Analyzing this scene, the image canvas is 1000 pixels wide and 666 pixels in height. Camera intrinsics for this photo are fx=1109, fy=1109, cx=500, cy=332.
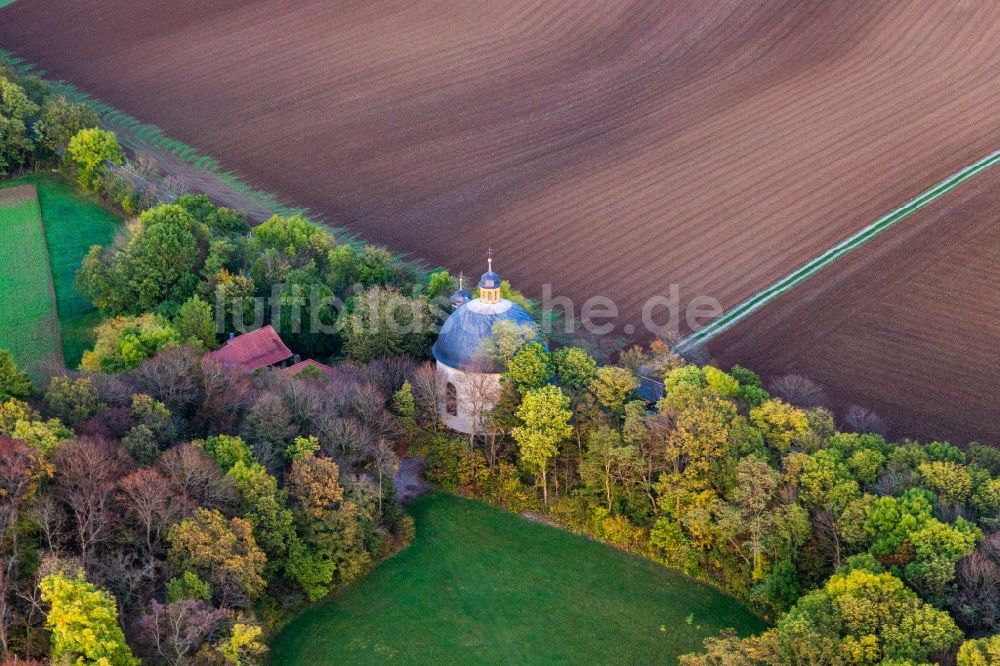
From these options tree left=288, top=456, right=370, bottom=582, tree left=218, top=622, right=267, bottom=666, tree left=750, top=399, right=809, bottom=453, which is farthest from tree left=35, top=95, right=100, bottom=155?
tree left=750, top=399, right=809, bottom=453

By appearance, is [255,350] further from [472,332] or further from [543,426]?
[543,426]

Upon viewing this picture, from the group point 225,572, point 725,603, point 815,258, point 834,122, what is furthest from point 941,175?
point 225,572

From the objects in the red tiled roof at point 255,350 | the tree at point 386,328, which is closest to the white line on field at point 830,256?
the tree at point 386,328

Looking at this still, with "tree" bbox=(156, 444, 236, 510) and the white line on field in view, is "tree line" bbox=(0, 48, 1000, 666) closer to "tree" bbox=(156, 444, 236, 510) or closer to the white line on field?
"tree" bbox=(156, 444, 236, 510)

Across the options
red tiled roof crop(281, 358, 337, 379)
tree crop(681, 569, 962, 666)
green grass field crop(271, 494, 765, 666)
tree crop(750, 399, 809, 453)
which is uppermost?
red tiled roof crop(281, 358, 337, 379)

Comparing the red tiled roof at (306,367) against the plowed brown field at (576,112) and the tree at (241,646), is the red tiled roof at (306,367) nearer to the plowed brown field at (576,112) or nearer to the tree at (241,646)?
the plowed brown field at (576,112)

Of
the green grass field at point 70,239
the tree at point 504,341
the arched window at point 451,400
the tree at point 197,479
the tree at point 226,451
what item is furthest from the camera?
the green grass field at point 70,239
